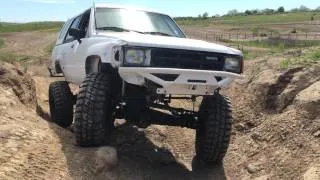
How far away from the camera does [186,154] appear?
8.98 metres

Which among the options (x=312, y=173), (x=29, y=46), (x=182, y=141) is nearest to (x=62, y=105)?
(x=182, y=141)

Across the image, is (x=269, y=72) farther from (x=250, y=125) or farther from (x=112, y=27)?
(x=112, y=27)

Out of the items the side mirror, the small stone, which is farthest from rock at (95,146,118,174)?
the small stone

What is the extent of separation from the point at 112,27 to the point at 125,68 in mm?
1585

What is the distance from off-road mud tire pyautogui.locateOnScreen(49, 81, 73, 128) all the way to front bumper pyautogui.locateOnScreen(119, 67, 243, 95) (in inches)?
97.8

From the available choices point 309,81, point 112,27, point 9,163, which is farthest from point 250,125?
point 9,163

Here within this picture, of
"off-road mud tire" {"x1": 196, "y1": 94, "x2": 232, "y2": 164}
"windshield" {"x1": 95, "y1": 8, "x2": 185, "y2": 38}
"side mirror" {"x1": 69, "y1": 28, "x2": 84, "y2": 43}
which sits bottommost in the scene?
"off-road mud tire" {"x1": 196, "y1": 94, "x2": 232, "y2": 164}

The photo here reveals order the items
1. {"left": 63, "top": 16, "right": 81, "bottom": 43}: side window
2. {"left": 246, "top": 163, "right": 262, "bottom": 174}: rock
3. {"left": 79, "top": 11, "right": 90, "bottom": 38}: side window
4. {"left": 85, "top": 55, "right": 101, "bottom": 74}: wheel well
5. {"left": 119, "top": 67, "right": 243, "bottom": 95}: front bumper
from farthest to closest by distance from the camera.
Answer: {"left": 63, "top": 16, "right": 81, "bottom": 43}: side window < {"left": 79, "top": 11, "right": 90, "bottom": 38}: side window < {"left": 246, "top": 163, "right": 262, "bottom": 174}: rock < {"left": 85, "top": 55, "right": 101, "bottom": 74}: wheel well < {"left": 119, "top": 67, "right": 243, "bottom": 95}: front bumper

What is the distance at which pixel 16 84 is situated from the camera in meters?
9.44

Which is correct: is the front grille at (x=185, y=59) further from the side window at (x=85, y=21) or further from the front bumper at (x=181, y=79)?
the side window at (x=85, y=21)

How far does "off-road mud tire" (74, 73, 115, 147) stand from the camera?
22.3 ft

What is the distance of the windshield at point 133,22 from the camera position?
7980 millimetres

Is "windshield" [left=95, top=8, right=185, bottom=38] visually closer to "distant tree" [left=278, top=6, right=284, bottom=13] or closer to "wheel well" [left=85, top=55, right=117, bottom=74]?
"wheel well" [left=85, top=55, right=117, bottom=74]

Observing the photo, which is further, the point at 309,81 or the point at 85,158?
the point at 309,81
